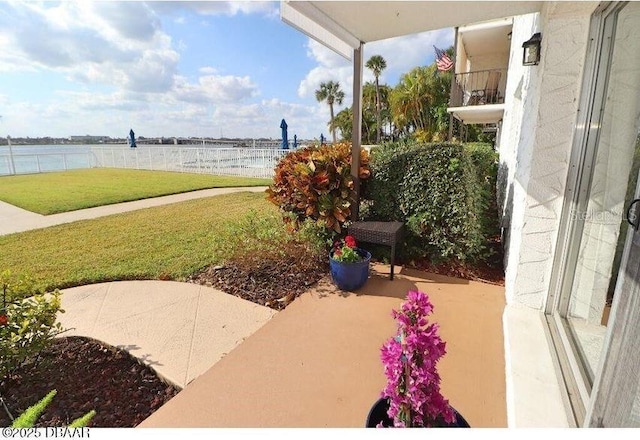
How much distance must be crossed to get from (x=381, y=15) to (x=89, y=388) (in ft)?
12.6

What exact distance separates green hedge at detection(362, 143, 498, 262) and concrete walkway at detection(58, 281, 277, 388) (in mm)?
2089

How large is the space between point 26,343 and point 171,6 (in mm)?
3070

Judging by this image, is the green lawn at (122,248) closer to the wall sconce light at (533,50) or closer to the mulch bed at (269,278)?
the mulch bed at (269,278)

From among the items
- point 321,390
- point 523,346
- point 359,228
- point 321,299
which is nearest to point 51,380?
point 321,390

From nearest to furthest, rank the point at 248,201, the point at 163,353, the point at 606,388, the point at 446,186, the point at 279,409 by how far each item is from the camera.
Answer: the point at 606,388
the point at 279,409
the point at 163,353
the point at 446,186
the point at 248,201

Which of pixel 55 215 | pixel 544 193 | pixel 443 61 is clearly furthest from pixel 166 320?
pixel 443 61

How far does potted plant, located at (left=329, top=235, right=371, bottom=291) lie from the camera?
3402 mm

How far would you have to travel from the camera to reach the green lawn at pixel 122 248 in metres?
3.90

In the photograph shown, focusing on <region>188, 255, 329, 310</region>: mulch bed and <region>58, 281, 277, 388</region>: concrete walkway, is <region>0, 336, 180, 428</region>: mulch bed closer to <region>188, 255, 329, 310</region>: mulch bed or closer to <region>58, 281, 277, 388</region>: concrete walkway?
<region>58, 281, 277, 388</region>: concrete walkway

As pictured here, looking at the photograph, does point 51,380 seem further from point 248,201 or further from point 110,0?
point 248,201

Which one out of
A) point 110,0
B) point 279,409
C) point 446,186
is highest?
point 110,0

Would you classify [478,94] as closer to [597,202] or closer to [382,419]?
[597,202]

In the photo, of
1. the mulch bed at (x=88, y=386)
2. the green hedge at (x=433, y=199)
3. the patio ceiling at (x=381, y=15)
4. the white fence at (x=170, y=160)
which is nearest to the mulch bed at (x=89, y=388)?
the mulch bed at (x=88, y=386)

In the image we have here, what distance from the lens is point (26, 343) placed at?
6.45 ft
